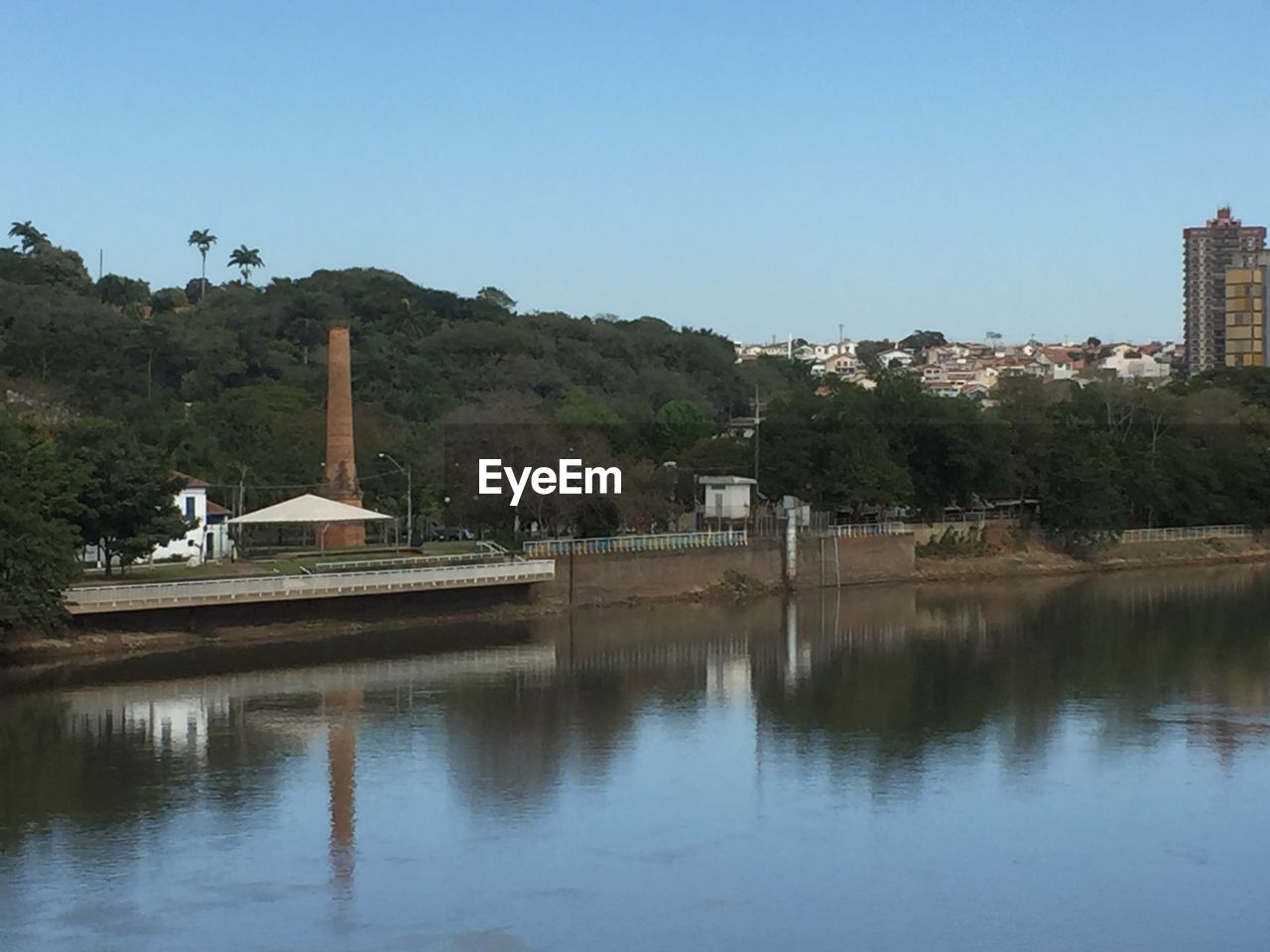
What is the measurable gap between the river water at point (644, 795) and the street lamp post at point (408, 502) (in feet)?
29.3

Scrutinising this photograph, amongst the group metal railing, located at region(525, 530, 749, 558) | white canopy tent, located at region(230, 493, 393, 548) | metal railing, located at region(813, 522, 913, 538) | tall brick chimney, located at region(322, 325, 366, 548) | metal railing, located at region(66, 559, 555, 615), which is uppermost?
tall brick chimney, located at region(322, 325, 366, 548)

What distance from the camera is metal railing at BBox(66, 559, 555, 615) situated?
130ft

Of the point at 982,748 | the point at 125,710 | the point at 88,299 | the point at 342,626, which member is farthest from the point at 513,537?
the point at 88,299

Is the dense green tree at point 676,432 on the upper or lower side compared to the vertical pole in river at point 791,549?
upper

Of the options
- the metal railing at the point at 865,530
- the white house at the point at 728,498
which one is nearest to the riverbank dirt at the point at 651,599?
the metal railing at the point at 865,530

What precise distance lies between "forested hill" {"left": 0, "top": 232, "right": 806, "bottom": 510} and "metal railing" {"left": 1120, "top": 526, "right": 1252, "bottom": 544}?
1875 cm

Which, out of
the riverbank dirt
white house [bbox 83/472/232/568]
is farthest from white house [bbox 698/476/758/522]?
white house [bbox 83/472/232/568]

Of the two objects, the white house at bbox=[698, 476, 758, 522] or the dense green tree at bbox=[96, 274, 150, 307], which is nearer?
the white house at bbox=[698, 476, 758, 522]

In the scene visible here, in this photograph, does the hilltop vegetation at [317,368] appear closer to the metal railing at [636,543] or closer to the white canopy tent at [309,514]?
the white canopy tent at [309,514]

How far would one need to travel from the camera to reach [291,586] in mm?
42375

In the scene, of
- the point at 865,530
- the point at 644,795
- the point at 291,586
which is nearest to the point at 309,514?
the point at 291,586

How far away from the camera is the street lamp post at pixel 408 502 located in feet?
174

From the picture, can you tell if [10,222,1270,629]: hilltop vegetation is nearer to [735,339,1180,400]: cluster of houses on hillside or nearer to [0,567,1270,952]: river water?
[0,567,1270,952]: river water

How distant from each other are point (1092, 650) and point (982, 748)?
41.5ft
